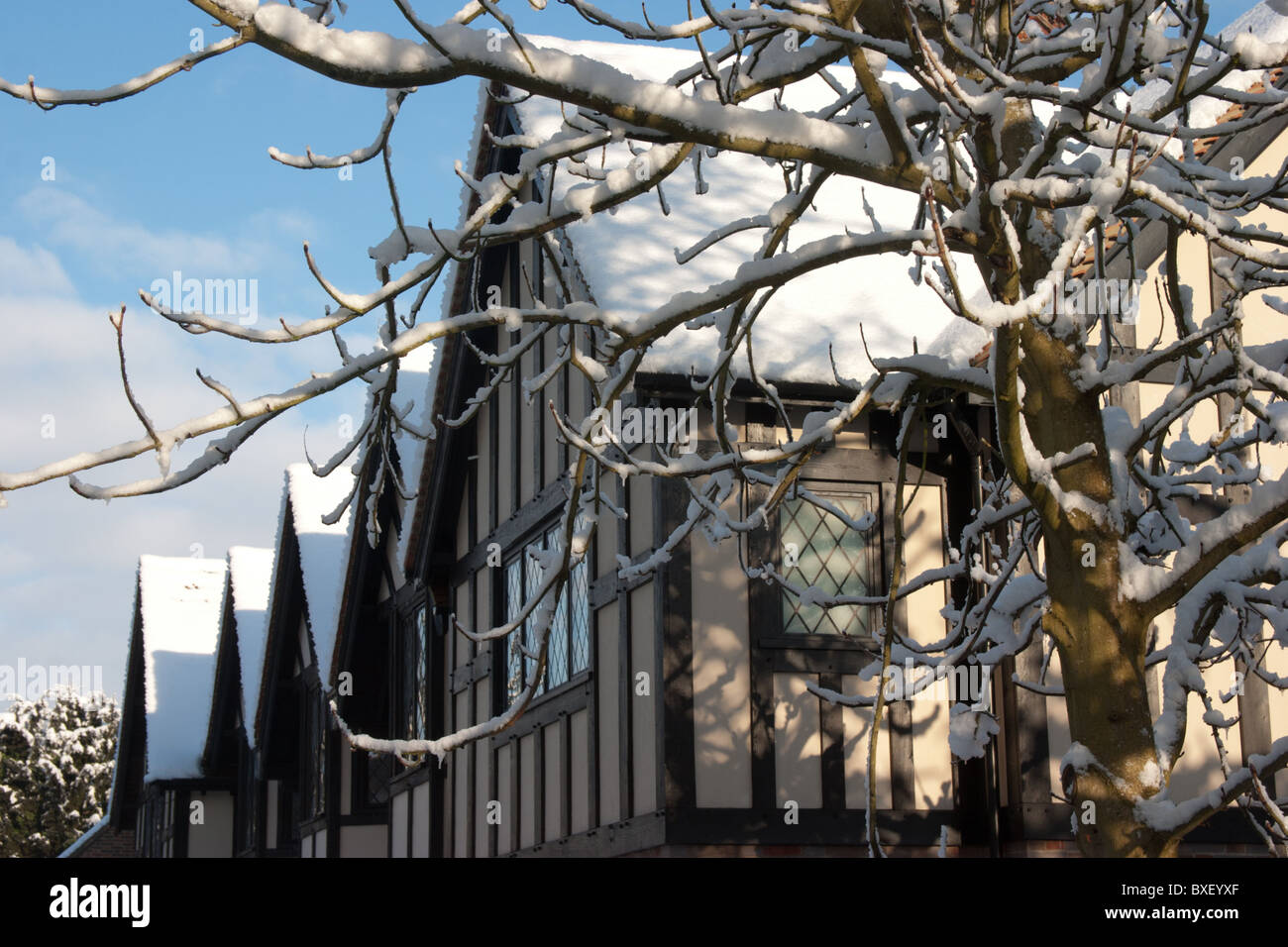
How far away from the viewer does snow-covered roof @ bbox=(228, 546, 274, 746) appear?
23.0m

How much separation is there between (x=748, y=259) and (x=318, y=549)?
11309 millimetres

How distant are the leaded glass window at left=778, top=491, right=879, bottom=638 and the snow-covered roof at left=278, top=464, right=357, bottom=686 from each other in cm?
985

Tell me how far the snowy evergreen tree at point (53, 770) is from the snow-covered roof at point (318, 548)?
2202 cm

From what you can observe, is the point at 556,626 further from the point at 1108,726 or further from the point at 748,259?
the point at 1108,726

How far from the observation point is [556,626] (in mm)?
11852

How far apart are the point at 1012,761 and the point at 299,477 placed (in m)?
14.4

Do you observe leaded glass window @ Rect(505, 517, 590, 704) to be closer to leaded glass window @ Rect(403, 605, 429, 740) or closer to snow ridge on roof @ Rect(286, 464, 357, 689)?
leaded glass window @ Rect(403, 605, 429, 740)

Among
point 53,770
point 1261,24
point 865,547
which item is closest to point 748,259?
point 865,547
